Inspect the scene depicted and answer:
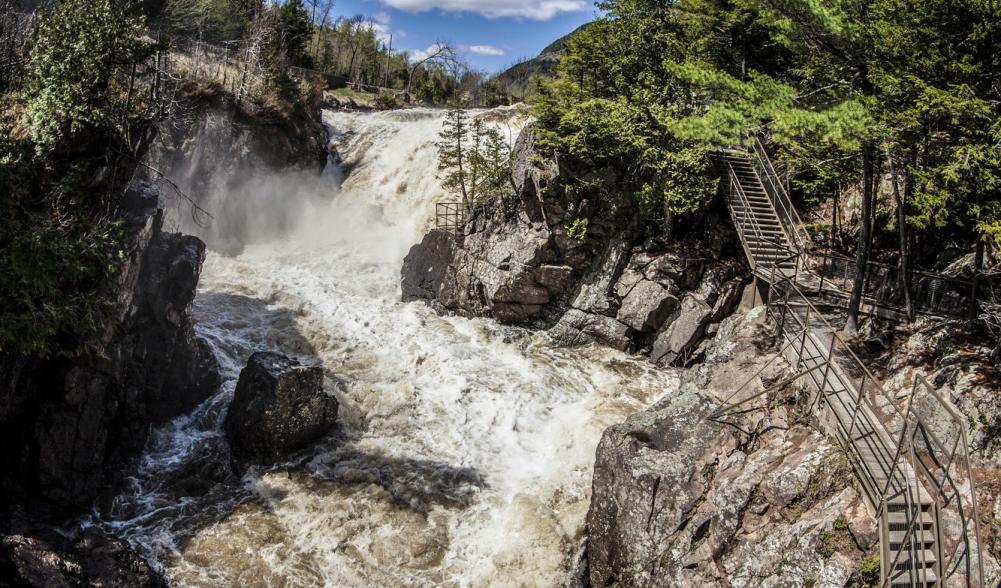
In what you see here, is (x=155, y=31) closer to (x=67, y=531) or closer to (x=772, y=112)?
(x=67, y=531)

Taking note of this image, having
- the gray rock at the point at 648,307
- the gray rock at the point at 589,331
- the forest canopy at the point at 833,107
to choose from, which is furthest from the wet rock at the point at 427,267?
the gray rock at the point at 648,307

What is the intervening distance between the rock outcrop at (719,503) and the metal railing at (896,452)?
1.22ft

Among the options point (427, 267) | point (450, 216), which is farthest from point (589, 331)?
point (450, 216)

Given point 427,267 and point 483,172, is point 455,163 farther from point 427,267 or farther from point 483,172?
point 427,267

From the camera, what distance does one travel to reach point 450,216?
26.9 metres

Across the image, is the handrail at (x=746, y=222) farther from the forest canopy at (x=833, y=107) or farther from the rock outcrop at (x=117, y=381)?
the rock outcrop at (x=117, y=381)

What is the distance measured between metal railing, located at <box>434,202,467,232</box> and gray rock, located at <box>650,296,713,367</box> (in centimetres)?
995

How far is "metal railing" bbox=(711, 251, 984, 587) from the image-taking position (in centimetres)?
756

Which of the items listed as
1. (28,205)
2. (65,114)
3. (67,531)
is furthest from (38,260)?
(67,531)

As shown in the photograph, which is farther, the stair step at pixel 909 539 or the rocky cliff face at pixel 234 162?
the rocky cliff face at pixel 234 162

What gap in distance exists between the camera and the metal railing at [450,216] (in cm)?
2520

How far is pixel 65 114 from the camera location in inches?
474

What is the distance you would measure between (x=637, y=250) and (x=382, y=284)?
11.2 m

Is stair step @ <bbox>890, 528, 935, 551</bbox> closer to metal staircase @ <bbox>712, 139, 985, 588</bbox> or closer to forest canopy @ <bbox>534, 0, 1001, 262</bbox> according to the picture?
metal staircase @ <bbox>712, 139, 985, 588</bbox>
